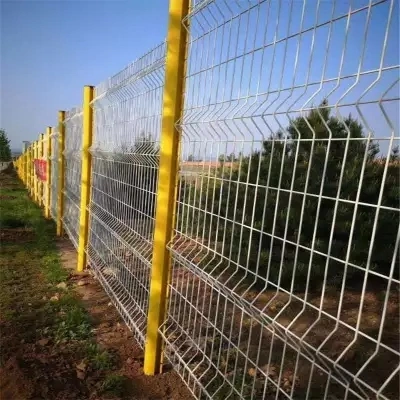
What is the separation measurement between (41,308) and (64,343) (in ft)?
2.93

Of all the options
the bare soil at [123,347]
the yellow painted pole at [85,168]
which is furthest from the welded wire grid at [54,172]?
the bare soil at [123,347]

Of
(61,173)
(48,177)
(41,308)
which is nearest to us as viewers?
(41,308)

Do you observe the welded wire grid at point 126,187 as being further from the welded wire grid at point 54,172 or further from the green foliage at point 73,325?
the welded wire grid at point 54,172

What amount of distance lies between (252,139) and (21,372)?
238 cm

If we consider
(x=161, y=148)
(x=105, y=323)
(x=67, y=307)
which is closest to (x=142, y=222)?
(x=161, y=148)

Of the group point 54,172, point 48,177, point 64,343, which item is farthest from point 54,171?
point 64,343

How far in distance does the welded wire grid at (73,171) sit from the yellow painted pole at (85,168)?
0.54 metres

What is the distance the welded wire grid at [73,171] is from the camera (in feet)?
20.9

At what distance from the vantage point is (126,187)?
382 cm

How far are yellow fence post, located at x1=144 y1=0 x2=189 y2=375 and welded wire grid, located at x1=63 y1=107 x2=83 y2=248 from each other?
3.73 m

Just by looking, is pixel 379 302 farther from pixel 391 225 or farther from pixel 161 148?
pixel 161 148

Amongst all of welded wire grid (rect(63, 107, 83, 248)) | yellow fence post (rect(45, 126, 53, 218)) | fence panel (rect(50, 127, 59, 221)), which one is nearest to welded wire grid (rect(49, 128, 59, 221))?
fence panel (rect(50, 127, 59, 221))

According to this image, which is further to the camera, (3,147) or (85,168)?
(3,147)

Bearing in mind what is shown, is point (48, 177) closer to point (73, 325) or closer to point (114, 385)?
point (73, 325)
